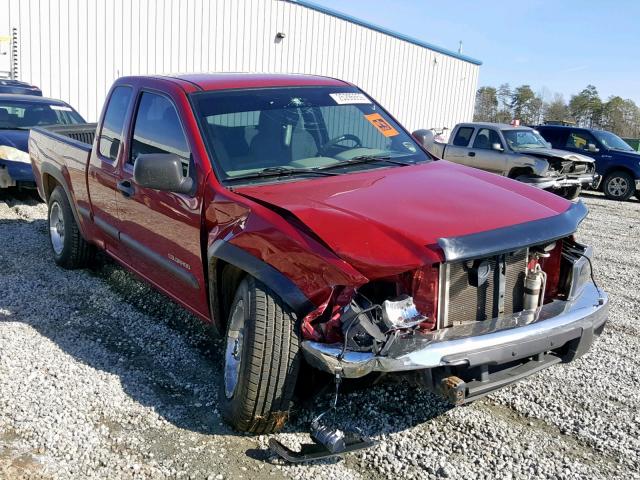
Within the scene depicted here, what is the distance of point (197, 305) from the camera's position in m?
3.75

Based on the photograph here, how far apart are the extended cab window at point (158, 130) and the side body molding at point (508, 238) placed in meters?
1.76

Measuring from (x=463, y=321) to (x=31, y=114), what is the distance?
9.23m

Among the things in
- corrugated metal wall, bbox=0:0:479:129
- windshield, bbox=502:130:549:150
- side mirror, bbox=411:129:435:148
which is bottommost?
windshield, bbox=502:130:549:150

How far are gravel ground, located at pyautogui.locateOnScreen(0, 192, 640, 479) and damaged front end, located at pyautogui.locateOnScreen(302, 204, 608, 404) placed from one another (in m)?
0.47

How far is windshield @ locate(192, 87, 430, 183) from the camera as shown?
3.71m

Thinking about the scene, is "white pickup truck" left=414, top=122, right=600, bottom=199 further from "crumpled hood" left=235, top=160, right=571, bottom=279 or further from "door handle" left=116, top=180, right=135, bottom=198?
"crumpled hood" left=235, top=160, right=571, bottom=279

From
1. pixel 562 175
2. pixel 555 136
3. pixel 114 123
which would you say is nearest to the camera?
pixel 114 123

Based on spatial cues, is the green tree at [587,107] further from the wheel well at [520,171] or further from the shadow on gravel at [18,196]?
the shadow on gravel at [18,196]

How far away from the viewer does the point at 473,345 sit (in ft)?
8.82

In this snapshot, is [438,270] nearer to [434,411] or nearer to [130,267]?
→ [434,411]

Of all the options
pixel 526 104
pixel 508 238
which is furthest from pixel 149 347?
pixel 526 104

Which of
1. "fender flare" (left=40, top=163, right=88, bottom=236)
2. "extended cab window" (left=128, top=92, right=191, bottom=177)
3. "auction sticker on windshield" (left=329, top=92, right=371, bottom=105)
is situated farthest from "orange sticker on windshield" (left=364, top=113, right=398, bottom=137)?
"fender flare" (left=40, top=163, right=88, bottom=236)

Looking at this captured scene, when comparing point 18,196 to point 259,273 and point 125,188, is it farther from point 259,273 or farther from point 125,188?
point 259,273

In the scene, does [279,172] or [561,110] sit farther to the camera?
[561,110]
